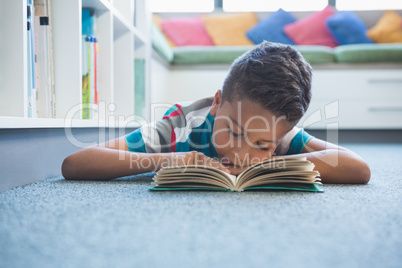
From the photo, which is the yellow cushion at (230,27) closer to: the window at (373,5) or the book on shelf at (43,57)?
the window at (373,5)

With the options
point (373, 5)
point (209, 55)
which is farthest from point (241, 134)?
point (373, 5)

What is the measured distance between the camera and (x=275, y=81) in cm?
87

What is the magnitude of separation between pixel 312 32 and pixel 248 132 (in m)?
2.87

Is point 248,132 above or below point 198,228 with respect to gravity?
above

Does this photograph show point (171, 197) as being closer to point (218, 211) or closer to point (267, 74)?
point (218, 211)

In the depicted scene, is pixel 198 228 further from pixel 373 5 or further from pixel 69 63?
pixel 373 5

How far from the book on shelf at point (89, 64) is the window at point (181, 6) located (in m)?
2.55

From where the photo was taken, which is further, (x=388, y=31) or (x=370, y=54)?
(x=388, y=31)

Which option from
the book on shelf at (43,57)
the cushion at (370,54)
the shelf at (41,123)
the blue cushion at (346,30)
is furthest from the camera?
the blue cushion at (346,30)

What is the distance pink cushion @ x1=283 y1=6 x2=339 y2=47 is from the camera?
133 inches

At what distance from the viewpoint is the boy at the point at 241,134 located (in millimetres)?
867

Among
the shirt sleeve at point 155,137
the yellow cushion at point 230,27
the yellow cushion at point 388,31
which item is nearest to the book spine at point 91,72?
the shirt sleeve at point 155,137

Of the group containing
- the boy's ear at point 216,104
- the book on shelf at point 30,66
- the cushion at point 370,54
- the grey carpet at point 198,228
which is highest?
the cushion at point 370,54

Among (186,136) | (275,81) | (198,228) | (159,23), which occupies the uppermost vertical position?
(159,23)
